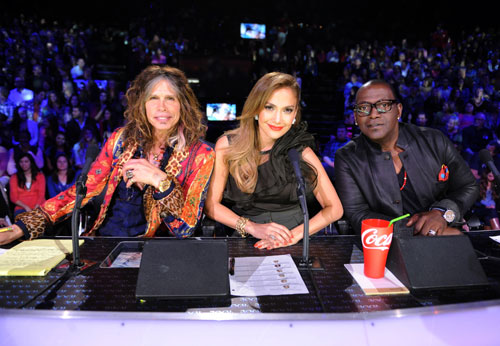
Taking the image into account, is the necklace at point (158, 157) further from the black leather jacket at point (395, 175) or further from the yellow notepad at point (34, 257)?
the black leather jacket at point (395, 175)

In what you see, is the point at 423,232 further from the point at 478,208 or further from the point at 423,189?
the point at 478,208

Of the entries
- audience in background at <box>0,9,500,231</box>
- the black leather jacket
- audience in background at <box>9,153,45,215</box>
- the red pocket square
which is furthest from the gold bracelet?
audience in background at <box>0,9,500,231</box>

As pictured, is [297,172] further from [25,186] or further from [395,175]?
[25,186]

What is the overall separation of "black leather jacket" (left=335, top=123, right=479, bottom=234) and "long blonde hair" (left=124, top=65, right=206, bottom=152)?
987 mm

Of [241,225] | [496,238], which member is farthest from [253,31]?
[496,238]

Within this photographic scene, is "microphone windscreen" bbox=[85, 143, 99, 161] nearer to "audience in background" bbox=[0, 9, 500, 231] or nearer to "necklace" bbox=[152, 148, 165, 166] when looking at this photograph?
"necklace" bbox=[152, 148, 165, 166]

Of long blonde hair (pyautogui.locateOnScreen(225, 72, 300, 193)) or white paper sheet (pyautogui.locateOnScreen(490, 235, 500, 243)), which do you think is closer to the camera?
white paper sheet (pyautogui.locateOnScreen(490, 235, 500, 243))

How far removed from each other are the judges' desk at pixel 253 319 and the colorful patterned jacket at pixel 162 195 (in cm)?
79

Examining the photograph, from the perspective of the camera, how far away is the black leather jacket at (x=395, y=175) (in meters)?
2.39

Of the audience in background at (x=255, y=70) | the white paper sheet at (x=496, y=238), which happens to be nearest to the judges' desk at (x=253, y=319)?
the white paper sheet at (x=496, y=238)

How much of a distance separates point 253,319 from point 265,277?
0.97 feet

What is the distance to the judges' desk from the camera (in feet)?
3.55

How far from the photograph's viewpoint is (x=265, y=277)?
1378mm

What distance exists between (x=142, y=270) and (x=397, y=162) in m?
1.85
